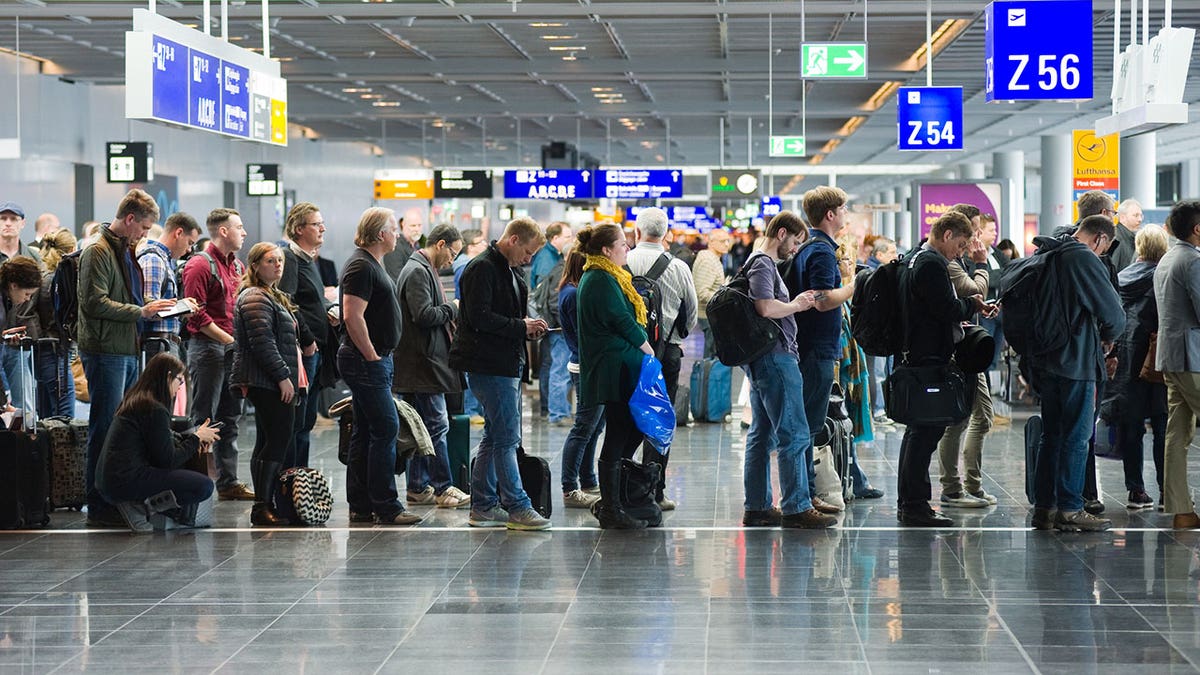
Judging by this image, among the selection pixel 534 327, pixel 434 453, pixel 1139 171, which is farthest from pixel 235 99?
pixel 1139 171

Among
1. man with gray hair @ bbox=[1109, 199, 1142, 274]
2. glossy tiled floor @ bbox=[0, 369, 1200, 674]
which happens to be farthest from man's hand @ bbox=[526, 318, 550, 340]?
man with gray hair @ bbox=[1109, 199, 1142, 274]

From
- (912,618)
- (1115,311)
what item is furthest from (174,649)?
(1115,311)

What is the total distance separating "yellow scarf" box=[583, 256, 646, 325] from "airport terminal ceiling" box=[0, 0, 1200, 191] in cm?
791

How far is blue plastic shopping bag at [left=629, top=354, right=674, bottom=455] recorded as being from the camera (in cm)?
736

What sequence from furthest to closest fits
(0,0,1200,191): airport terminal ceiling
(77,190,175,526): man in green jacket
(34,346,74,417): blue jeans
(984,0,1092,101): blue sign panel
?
(0,0,1200,191): airport terminal ceiling < (984,0,1092,101): blue sign panel < (34,346,74,417): blue jeans < (77,190,175,526): man in green jacket

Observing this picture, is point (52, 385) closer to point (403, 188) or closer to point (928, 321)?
point (928, 321)

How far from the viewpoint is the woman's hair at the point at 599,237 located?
742 cm

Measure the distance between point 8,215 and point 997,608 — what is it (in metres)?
7.01

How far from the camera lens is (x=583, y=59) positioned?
20.2 meters

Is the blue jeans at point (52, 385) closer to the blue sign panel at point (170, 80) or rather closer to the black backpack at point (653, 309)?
the blue sign panel at point (170, 80)

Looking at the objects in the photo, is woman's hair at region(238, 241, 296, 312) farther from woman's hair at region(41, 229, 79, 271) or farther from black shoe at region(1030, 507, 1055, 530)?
black shoe at region(1030, 507, 1055, 530)

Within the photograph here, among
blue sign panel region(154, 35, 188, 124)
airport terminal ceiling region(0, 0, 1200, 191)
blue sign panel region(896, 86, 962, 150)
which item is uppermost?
airport terminal ceiling region(0, 0, 1200, 191)

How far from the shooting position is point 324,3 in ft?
49.0

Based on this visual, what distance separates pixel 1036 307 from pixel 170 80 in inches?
213
